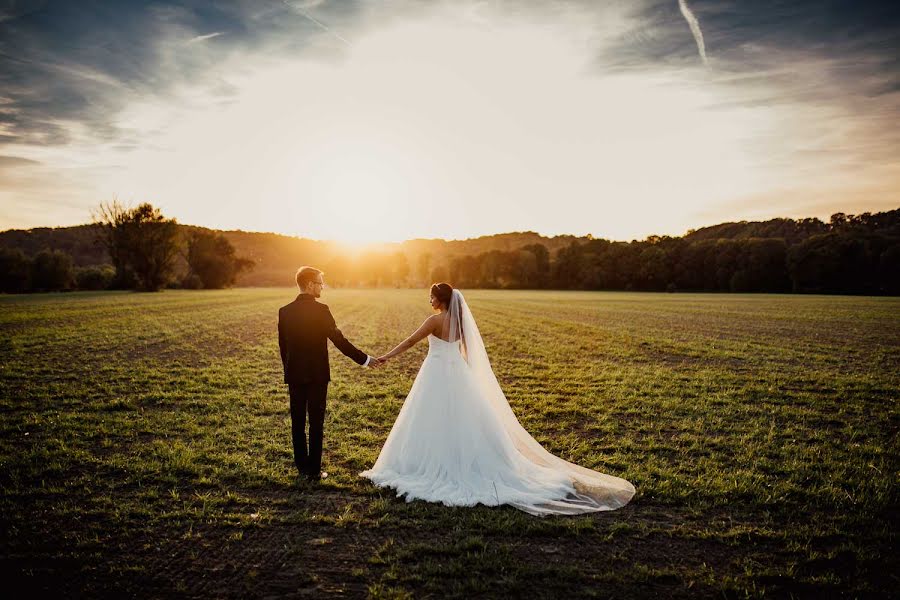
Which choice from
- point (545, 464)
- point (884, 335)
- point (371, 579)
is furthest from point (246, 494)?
point (884, 335)

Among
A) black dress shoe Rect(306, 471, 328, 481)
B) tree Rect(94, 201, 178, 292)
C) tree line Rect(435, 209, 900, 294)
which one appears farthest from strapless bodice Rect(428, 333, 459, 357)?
tree line Rect(435, 209, 900, 294)

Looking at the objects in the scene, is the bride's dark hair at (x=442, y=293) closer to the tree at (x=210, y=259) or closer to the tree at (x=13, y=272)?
the tree at (x=13, y=272)

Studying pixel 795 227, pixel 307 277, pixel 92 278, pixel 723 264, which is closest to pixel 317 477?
pixel 307 277

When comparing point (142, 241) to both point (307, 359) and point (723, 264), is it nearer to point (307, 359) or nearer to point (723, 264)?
point (307, 359)

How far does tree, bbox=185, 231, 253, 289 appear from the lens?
9088 cm

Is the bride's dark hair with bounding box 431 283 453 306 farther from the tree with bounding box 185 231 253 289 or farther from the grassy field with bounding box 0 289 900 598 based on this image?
the tree with bounding box 185 231 253 289

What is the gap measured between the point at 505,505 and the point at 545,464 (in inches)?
44.8

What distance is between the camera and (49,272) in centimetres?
7562

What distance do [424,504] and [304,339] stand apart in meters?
2.53

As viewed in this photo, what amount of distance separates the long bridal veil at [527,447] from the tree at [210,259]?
94.6 m

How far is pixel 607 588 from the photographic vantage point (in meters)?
4.10

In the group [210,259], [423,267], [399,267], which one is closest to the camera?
[210,259]

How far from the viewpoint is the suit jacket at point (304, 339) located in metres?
6.30

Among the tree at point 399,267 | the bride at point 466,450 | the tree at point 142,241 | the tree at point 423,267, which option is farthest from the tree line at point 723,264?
the bride at point 466,450
